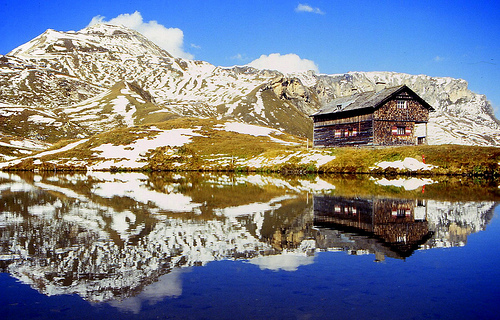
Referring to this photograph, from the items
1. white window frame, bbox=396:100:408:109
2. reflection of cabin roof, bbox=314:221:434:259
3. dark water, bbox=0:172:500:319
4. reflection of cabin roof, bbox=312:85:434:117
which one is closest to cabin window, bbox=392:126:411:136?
white window frame, bbox=396:100:408:109

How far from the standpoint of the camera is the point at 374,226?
47.4 ft

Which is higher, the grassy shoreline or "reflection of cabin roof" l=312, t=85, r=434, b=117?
"reflection of cabin roof" l=312, t=85, r=434, b=117

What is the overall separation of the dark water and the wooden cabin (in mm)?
36646

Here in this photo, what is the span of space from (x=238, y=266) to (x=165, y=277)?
70.6 inches

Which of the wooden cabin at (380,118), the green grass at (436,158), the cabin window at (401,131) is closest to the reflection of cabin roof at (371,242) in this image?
the green grass at (436,158)

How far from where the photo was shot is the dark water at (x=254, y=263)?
24.2ft

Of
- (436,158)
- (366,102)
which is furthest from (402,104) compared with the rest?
(436,158)

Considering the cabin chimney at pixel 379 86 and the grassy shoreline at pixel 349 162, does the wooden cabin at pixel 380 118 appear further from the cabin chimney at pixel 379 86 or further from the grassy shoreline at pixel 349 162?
the grassy shoreline at pixel 349 162

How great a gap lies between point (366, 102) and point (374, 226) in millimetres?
44268

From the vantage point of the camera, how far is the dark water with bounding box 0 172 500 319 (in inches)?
291

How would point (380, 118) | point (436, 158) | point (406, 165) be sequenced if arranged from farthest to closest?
point (380, 118) < point (406, 165) < point (436, 158)

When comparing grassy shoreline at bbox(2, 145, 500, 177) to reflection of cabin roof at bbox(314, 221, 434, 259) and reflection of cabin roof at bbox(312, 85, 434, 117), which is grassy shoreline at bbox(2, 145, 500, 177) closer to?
reflection of cabin roof at bbox(312, 85, 434, 117)

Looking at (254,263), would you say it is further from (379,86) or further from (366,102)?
(379,86)

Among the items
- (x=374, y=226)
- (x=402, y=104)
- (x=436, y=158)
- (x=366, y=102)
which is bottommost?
(x=374, y=226)
